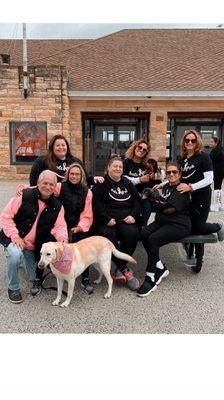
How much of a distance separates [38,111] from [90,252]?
33.4 ft

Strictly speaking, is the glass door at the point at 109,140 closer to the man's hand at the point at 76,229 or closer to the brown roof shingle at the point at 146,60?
the brown roof shingle at the point at 146,60

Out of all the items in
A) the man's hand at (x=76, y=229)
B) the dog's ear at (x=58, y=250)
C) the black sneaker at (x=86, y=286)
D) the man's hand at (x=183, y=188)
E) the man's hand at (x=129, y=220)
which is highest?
the man's hand at (x=183, y=188)

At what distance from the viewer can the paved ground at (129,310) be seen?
294cm

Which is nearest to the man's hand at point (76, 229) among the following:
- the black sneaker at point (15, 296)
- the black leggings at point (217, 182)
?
the black sneaker at point (15, 296)

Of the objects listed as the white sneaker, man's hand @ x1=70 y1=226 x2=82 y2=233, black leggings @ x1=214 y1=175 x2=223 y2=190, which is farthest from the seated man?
black leggings @ x1=214 y1=175 x2=223 y2=190

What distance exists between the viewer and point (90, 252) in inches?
136

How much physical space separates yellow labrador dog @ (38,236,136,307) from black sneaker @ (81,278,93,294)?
0.19 m

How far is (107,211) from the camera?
12.8ft

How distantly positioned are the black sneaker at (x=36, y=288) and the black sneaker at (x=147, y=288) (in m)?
1.09

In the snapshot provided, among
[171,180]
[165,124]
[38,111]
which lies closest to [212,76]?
[165,124]

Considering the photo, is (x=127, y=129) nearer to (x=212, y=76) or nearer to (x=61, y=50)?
(x=212, y=76)

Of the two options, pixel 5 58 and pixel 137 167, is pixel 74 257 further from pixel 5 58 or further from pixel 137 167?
pixel 5 58

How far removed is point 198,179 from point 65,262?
189cm

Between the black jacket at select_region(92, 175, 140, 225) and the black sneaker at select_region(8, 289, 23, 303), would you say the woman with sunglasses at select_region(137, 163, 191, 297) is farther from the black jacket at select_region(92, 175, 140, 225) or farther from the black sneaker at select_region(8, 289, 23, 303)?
the black sneaker at select_region(8, 289, 23, 303)
